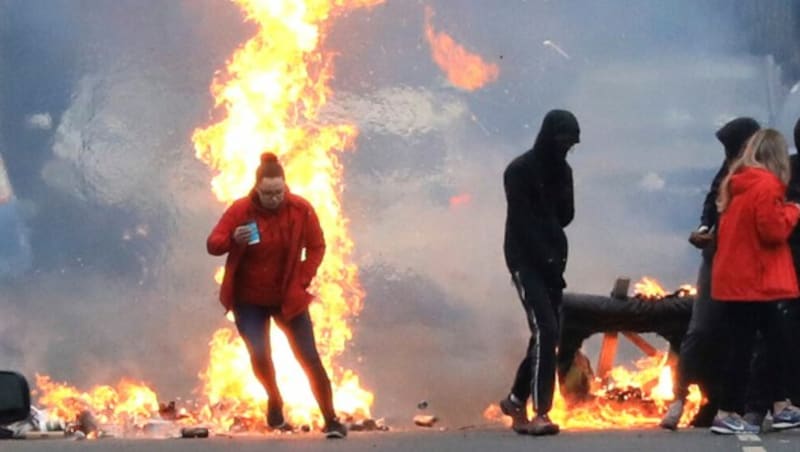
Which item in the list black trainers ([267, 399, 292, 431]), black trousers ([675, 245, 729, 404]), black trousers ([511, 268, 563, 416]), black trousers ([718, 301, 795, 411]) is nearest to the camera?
black trousers ([718, 301, 795, 411])

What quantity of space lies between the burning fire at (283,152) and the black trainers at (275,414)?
6.93ft

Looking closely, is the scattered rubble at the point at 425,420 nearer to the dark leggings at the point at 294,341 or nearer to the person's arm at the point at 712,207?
the dark leggings at the point at 294,341

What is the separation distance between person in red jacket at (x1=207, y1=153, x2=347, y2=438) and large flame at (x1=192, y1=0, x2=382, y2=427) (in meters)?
2.79

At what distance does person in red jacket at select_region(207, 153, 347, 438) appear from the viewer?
33.4ft

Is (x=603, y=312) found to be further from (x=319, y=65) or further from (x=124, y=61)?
Answer: (x=124, y=61)

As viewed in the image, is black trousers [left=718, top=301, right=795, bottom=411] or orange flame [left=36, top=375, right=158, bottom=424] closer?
black trousers [left=718, top=301, right=795, bottom=411]

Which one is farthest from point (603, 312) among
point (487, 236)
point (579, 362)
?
point (487, 236)

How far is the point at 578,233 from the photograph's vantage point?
13414 mm

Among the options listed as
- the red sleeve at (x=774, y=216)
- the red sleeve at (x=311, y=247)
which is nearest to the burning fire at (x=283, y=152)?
the red sleeve at (x=311, y=247)

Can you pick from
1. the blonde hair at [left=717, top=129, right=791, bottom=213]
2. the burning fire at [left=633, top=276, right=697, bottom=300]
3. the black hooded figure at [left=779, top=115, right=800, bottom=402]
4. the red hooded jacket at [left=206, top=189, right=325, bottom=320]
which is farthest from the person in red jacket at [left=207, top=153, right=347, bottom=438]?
the burning fire at [left=633, top=276, right=697, bottom=300]

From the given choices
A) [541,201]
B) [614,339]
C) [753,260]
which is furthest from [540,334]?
[614,339]

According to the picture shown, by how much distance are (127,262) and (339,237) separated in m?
1.70

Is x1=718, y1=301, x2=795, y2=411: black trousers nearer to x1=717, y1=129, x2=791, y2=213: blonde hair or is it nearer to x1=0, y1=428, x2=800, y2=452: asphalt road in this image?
x1=0, y1=428, x2=800, y2=452: asphalt road

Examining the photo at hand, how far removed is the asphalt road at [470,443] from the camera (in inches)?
360
